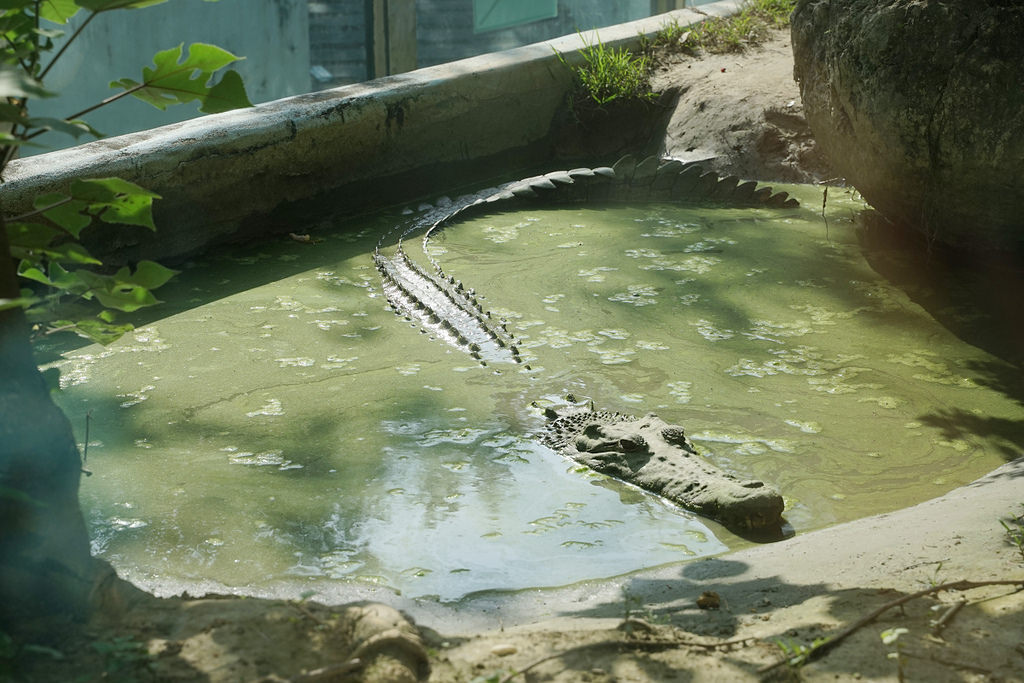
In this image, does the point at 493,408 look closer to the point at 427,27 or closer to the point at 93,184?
the point at 93,184

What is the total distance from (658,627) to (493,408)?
178 centimetres

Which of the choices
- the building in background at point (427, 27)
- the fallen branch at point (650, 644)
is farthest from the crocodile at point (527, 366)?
the building in background at point (427, 27)

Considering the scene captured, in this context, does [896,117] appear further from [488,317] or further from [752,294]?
[488,317]

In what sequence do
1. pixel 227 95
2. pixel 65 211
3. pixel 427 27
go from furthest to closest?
1. pixel 427 27
2. pixel 65 211
3. pixel 227 95

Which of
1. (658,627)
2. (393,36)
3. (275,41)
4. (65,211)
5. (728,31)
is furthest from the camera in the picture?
(728,31)

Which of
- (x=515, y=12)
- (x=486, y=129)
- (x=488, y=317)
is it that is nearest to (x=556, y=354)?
(x=488, y=317)

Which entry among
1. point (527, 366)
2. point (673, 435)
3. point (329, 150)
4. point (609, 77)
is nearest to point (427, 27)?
point (609, 77)

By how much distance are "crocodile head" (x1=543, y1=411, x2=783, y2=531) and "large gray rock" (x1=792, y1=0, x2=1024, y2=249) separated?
2.06 m

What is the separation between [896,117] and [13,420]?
399 cm

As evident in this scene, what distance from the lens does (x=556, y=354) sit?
426cm

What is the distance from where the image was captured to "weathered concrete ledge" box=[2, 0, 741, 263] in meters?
5.04

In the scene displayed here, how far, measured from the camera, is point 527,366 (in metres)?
4.12

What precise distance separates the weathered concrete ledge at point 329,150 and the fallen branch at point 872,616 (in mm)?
3846

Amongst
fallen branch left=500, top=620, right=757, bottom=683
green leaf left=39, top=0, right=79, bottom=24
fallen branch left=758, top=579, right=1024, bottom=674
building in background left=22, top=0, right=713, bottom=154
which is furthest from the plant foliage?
building in background left=22, top=0, right=713, bottom=154
